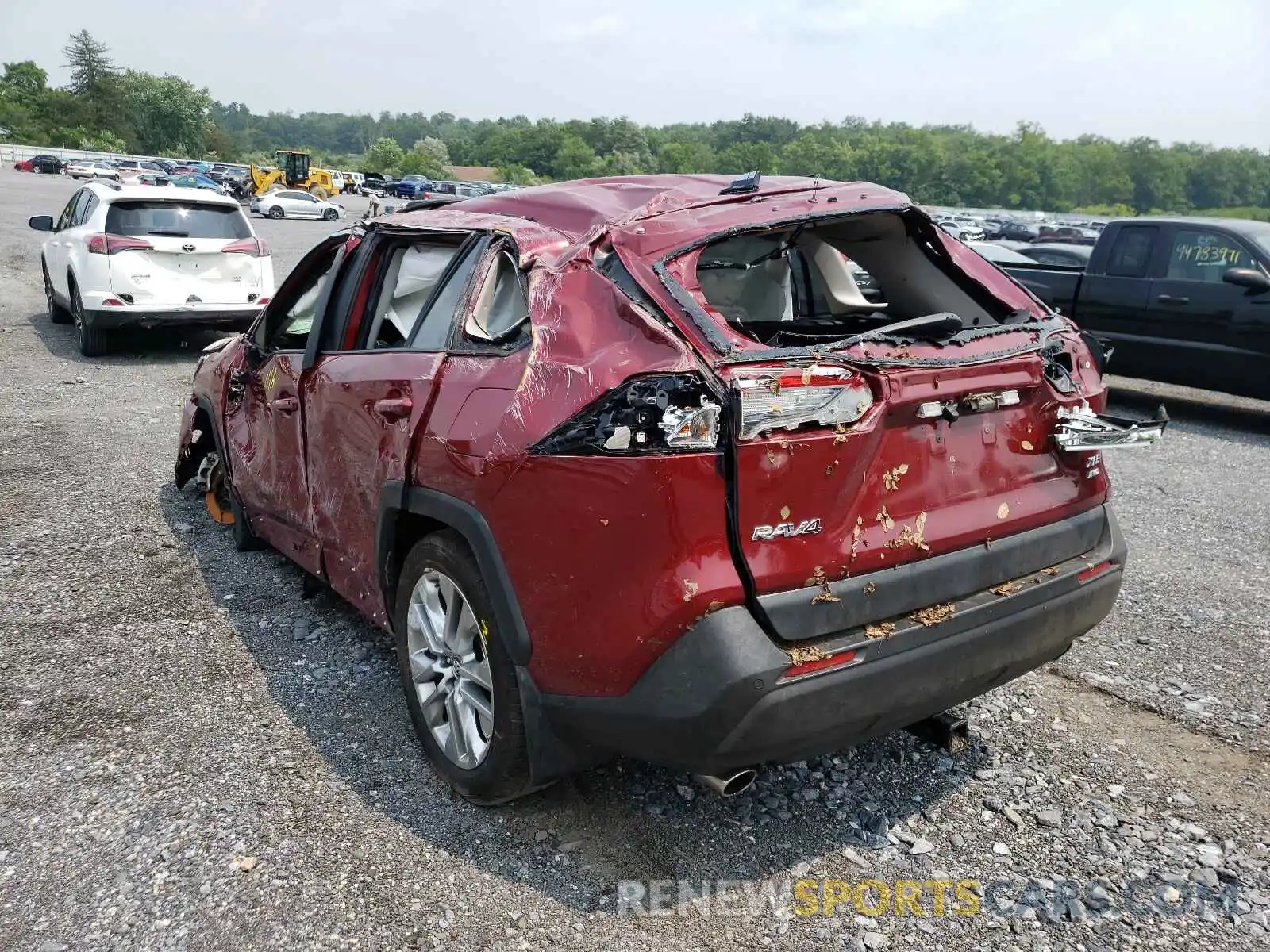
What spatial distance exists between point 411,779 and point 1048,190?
141 metres

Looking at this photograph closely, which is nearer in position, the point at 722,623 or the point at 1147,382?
the point at 722,623

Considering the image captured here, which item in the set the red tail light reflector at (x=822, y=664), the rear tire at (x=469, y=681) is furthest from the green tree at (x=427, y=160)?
the red tail light reflector at (x=822, y=664)

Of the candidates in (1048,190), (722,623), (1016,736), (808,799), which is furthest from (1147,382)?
(1048,190)

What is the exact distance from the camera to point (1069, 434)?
2953 mm

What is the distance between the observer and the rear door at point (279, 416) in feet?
13.1

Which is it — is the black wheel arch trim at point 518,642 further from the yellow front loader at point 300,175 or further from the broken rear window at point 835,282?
the yellow front loader at point 300,175

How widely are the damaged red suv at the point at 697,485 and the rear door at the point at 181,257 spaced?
24.6ft

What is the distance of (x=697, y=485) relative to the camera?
7.61 feet

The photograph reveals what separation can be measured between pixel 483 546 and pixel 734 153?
440ft

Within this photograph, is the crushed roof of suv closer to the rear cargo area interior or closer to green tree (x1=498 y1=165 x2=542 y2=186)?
the rear cargo area interior

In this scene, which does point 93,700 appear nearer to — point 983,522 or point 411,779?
point 411,779

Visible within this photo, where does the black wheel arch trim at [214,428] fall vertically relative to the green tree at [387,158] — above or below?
below

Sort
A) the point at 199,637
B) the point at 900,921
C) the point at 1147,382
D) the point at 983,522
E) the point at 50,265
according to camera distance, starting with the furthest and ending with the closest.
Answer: the point at 50,265 < the point at 1147,382 < the point at 199,637 < the point at 983,522 < the point at 900,921

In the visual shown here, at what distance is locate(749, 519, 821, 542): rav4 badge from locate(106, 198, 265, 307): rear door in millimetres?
9238
